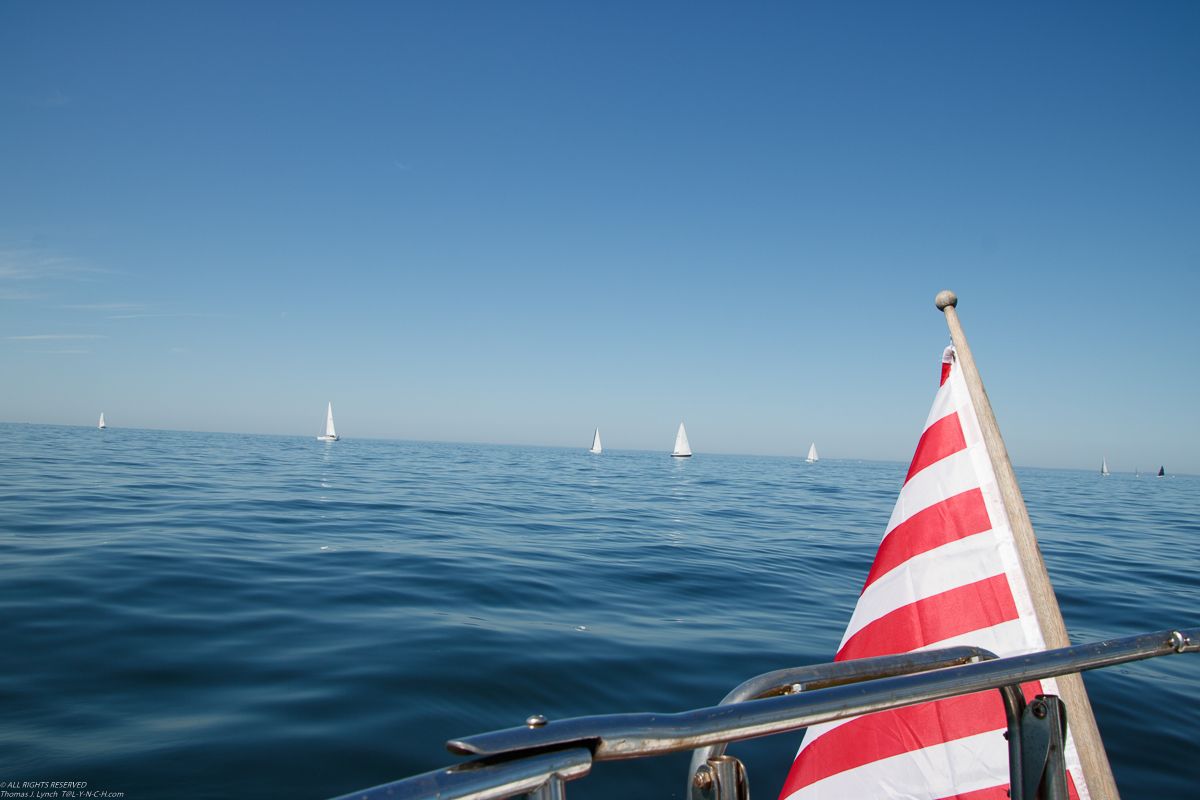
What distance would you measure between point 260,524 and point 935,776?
1089cm

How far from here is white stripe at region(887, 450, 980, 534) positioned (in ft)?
8.86

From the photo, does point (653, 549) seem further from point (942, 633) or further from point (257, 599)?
point (942, 633)

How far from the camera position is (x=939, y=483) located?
2.78m

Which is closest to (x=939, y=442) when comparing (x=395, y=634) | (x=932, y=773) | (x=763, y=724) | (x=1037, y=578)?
(x=1037, y=578)

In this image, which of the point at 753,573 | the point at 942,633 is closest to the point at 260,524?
the point at 753,573

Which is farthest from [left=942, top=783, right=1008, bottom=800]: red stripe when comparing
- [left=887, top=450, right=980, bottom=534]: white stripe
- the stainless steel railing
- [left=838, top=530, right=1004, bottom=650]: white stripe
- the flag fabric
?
[left=887, top=450, right=980, bottom=534]: white stripe

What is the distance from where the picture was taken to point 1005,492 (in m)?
2.49

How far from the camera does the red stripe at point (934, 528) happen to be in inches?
103

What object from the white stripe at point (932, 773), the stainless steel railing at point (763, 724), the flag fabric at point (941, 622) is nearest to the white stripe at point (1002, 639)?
the flag fabric at point (941, 622)

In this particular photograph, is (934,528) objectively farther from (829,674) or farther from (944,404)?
(829,674)

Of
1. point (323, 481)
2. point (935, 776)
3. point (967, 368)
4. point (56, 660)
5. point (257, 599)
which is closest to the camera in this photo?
point (935, 776)

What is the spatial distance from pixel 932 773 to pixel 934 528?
0.96 m

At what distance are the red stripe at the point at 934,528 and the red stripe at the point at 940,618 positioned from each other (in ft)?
0.66

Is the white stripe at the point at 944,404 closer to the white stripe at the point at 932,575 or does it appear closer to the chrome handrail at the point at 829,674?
the white stripe at the point at 932,575
